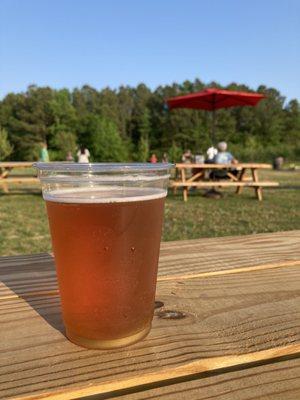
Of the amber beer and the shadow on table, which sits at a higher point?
the amber beer

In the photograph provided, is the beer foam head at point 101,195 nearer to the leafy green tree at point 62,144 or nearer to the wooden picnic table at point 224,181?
the wooden picnic table at point 224,181

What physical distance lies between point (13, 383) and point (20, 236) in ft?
13.2

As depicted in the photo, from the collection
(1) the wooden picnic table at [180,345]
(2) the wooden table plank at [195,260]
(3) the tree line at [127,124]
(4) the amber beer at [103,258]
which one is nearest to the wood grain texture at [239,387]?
(1) the wooden picnic table at [180,345]

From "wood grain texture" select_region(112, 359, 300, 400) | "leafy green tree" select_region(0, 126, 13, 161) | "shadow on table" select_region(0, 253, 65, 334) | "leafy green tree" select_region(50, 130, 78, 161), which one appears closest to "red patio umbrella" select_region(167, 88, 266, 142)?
"shadow on table" select_region(0, 253, 65, 334)

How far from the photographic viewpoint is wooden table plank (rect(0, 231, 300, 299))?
0.79 m

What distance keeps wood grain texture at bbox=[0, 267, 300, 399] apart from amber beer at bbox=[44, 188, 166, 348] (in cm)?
3

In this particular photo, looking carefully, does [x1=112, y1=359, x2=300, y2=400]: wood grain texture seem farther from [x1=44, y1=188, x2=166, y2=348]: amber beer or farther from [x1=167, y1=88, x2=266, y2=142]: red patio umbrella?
[x1=167, y1=88, x2=266, y2=142]: red patio umbrella

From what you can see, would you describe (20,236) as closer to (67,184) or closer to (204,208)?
(204,208)

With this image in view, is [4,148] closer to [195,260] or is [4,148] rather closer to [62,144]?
[62,144]

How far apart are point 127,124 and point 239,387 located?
48084mm

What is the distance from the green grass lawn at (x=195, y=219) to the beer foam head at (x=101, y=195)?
3.15 m

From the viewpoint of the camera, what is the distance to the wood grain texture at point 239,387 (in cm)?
42

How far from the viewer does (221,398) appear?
417mm

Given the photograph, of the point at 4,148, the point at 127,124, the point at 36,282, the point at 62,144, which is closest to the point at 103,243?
the point at 36,282
